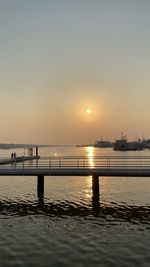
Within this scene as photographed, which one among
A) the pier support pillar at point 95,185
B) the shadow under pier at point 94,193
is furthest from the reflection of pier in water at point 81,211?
the pier support pillar at point 95,185

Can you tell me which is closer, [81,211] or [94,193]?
[81,211]

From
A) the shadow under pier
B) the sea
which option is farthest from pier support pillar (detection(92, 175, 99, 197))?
the sea

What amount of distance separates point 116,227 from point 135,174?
9575 millimetres

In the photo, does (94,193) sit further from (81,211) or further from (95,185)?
(81,211)

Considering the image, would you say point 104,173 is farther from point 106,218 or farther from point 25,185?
point 25,185

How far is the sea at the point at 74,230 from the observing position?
15.7m

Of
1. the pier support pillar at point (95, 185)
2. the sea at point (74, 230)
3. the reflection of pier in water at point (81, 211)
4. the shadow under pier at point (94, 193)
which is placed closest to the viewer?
the sea at point (74, 230)

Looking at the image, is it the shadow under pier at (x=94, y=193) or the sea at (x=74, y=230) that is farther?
the shadow under pier at (x=94, y=193)

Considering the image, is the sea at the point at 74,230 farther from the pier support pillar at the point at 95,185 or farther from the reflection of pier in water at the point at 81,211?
the pier support pillar at the point at 95,185

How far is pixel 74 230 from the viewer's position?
20.4 metres

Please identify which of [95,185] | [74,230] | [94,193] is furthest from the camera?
[95,185]

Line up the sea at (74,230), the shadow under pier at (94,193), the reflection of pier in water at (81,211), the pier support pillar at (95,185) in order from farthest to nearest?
the pier support pillar at (95,185)
the shadow under pier at (94,193)
the reflection of pier in water at (81,211)
the sea at (74,230)

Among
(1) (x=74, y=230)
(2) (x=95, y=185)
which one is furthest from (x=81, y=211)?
(2) (x=95, y=185)

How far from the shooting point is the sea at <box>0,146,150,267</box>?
15.7 m
